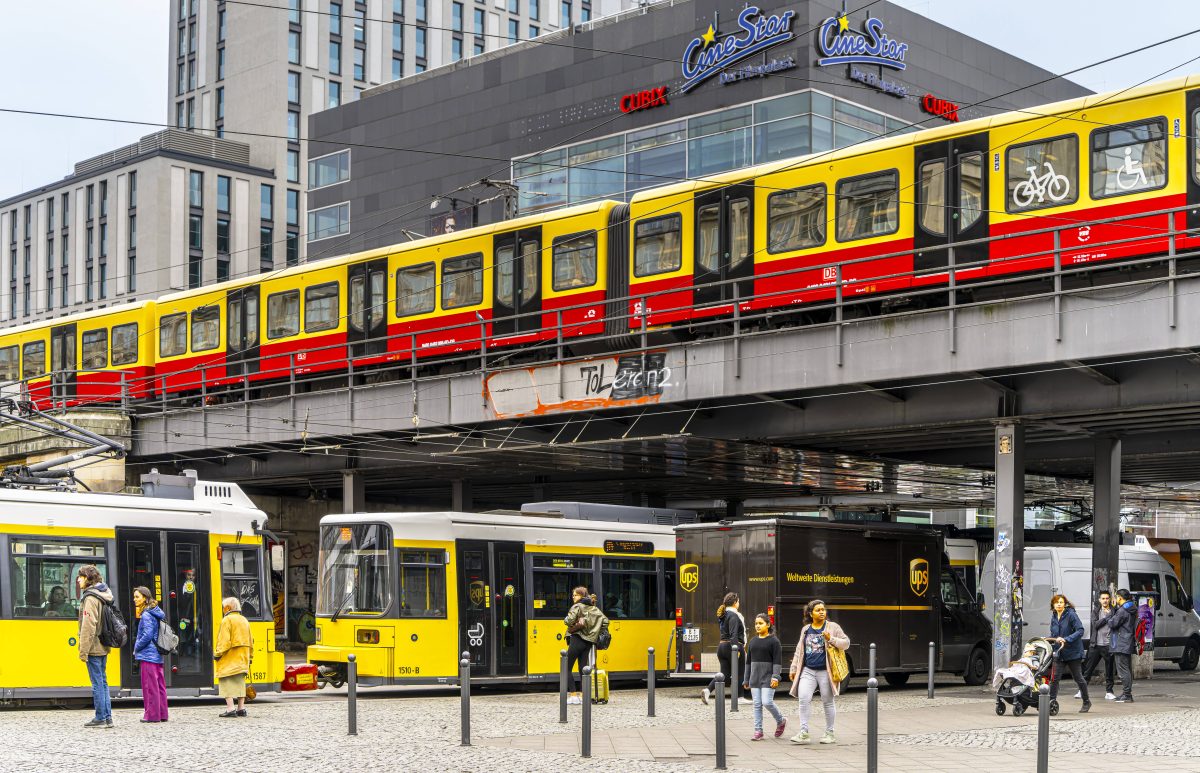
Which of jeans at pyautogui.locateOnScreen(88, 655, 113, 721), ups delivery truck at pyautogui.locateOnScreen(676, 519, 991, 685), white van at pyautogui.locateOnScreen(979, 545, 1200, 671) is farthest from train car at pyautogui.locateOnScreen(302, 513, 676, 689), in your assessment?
white van at pyautogui.locateOnScreen(979, 545, 1200, 671)

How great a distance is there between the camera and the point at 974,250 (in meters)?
23.1

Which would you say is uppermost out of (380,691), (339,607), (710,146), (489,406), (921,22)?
(921,22)

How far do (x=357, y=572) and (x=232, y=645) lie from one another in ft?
16.0

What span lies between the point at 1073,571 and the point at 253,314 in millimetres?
18804

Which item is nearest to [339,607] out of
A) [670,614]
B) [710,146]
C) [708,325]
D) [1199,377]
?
[670,614]

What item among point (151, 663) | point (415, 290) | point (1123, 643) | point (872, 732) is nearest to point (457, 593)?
point (151, 663)

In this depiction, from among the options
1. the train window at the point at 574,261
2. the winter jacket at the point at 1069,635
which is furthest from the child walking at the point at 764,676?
the train window at the point at 574,261

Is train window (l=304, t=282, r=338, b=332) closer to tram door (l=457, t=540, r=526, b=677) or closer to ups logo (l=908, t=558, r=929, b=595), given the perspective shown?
tram door (l=457, t=540, r=526, b=677)

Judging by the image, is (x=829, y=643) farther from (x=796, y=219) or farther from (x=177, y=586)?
(x=796, y=219)

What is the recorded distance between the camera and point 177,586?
20891mm

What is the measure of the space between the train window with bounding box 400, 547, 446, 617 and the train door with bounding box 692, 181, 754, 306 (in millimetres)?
6529

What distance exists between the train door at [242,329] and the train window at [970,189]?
58.9 ft

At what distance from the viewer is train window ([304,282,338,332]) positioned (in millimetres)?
33812

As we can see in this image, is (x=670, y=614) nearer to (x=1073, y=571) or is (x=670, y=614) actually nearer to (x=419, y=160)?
(x=1073, y=571)
